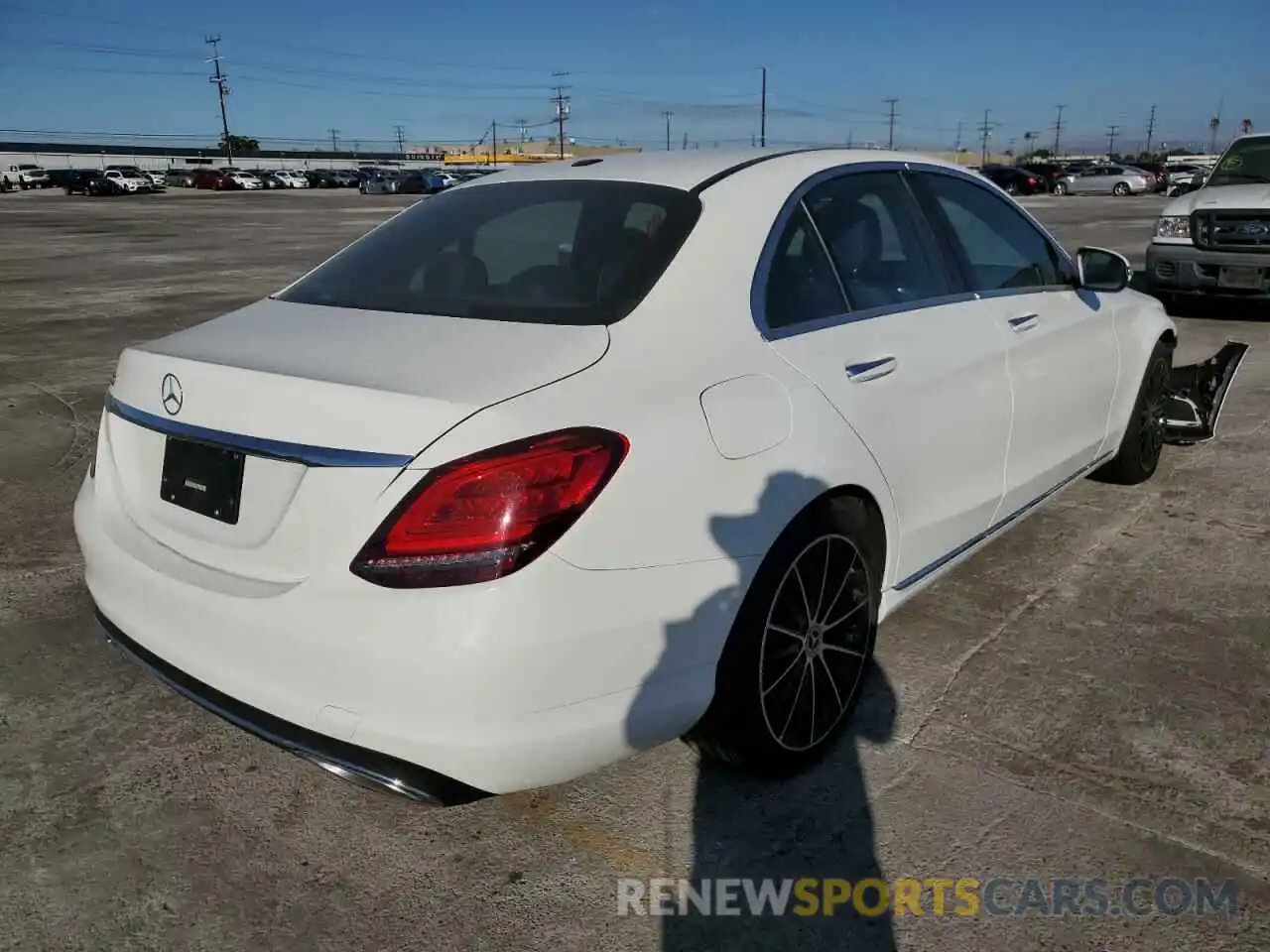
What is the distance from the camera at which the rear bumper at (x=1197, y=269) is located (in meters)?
9.56

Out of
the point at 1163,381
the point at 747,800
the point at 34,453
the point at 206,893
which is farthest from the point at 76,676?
the point at 1163,381

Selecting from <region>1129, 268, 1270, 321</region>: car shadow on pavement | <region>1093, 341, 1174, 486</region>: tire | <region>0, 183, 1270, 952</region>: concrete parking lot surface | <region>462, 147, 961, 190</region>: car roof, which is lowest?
<region>0, 183, 1270, 952</region>: concrete parking lot surface

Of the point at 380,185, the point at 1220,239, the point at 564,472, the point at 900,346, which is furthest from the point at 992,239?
the point at 380,185

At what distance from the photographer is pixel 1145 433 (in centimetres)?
506

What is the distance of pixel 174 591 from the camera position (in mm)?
2330

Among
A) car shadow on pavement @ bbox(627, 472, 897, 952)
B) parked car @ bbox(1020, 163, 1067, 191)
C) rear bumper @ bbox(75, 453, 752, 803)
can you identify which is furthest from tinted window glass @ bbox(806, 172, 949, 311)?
parked car @ bbox(1020, 163, 1067, 191)

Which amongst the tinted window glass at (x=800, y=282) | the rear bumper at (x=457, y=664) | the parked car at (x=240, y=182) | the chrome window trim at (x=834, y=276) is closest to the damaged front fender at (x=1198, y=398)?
the chrome window trim at (x=834, y=276)

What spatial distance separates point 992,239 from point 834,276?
1.21 metres

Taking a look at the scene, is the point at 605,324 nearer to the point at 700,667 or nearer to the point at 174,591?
the point at 700,667

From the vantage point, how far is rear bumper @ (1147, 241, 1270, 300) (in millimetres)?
9562

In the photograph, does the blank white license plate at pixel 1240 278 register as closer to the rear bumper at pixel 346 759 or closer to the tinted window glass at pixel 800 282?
the tinted window glass at pixel 800 282

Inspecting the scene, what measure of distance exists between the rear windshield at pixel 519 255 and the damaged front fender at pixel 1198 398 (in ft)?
12.2

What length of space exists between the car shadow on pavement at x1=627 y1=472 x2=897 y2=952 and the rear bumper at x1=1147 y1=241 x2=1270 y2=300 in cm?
880

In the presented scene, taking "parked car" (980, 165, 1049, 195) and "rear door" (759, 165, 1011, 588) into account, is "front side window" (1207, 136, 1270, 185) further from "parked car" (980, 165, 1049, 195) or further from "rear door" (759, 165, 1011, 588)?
"parked car" (980, 165, 1049, 195)
